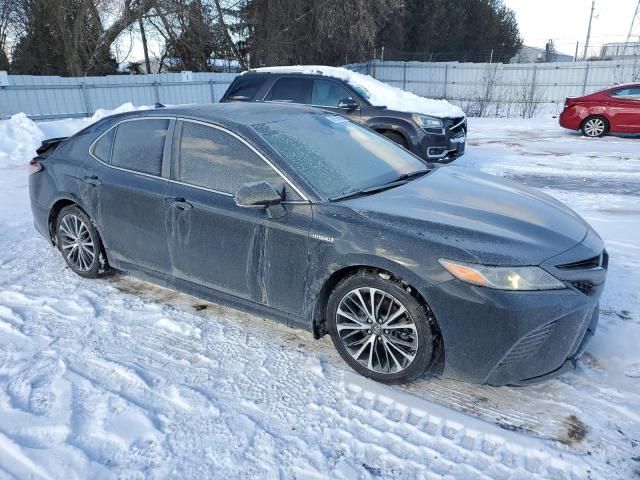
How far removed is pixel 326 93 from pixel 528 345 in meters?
7.08

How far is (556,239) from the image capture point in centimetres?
291

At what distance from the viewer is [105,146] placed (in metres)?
4.26

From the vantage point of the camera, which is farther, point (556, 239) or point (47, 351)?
point (47, 351)

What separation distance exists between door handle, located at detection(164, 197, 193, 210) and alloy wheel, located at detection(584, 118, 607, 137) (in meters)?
12.8

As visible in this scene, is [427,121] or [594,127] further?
[594,127]

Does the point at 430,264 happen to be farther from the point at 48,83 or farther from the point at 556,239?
the point at 48,83

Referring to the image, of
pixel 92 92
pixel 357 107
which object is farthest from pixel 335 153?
pixel 92 92

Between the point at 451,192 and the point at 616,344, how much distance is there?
152 cm

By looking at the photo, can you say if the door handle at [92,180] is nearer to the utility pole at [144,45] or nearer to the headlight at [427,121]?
the headlight at [427,121]

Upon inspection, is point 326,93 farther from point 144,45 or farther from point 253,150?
point 144,45

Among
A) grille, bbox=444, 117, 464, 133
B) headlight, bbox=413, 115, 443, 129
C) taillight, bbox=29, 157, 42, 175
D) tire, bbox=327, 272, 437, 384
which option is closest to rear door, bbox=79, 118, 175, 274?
taillight, bbox=29, 157, 42, 175

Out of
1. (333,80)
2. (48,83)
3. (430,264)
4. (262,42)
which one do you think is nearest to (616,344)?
(430,264)

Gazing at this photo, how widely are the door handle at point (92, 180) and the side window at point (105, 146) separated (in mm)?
168

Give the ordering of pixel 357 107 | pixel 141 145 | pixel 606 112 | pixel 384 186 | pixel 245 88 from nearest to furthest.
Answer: pixel 384 186, pixel 141 145, pixel 357 107, pixel 245 88, pixel 606 112
